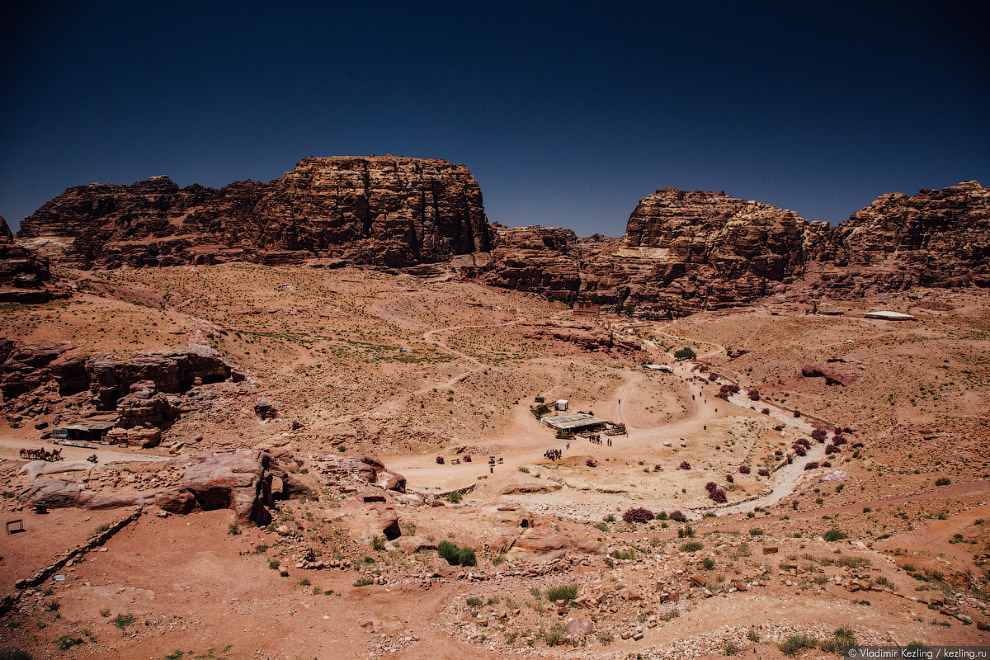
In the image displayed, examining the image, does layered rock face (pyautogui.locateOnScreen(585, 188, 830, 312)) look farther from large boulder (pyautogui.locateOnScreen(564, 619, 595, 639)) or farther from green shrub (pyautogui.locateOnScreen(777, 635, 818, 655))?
green shrub (pyautogui.locateOnScreen(777, 635, 818, 655))

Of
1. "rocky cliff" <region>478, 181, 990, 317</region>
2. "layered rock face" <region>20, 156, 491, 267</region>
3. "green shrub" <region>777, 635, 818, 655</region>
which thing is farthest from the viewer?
"rocky cliff" <region>478, 181, 990, 317</region>

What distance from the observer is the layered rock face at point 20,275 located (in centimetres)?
3650

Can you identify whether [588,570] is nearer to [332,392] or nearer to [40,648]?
[40,648]

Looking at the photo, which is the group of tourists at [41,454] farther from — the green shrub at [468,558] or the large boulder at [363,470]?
the green shrub at [468,558]

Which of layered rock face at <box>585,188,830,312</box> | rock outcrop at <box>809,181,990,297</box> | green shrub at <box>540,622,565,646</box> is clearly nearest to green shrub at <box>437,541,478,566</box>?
green shrub at <box>540,622,565,646</box>

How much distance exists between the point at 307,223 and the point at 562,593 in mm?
92968

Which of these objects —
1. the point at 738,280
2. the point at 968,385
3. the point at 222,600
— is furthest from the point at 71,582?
the point at 738,280

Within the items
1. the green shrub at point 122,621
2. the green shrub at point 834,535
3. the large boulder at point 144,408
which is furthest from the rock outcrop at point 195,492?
the green shrub at point 834,535

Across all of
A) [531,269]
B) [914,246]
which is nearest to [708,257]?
[914,246]

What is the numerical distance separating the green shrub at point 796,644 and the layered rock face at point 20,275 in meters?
51.7

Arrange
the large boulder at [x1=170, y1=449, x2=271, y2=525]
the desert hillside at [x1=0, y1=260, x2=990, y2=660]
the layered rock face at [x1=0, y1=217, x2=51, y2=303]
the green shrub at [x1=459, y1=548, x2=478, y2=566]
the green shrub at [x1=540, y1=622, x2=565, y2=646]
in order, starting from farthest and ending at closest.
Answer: the layered rock face at [x1=0, y1=217, x2=51, y2=303] < the green shrub at [x1=459, y1=548, x2=478, y2=566] < the large boulder at [x1=170, y1=449, x2=271, y2=525] < the green shrub at [x1=540, y1=622, x2=565, y2=646] < the desert hillside at [x1=0, y1=260, x2=990, y2=660]

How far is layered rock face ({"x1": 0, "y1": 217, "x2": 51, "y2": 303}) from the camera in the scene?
120ft

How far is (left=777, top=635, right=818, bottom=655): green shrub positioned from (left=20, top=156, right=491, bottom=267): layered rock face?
9030 cm

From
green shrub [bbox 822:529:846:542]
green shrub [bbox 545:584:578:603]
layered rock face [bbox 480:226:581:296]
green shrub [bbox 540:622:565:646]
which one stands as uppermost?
layered rock face [bbox 480:226:581:296]
